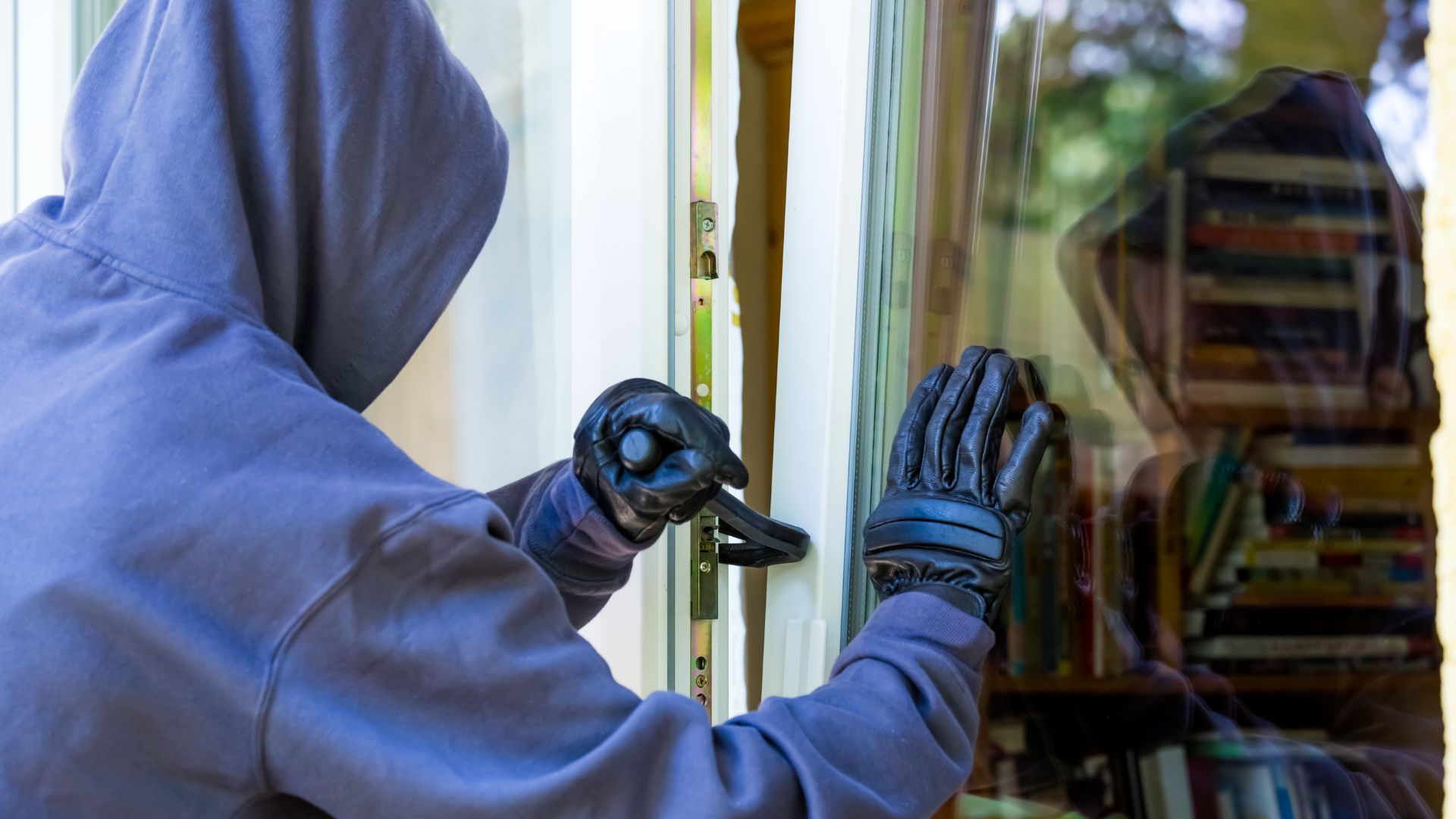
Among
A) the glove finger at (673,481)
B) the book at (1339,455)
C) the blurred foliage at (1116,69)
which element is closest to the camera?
the glove finger at (673,481)

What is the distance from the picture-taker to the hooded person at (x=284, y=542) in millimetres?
697

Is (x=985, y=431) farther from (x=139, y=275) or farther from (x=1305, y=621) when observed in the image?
(x=139, y=275)

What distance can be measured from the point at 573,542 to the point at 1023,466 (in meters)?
0.44

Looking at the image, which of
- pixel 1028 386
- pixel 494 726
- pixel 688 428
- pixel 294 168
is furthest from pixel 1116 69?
pixel 494 726

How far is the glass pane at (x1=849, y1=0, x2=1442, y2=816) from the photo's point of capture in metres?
1.14

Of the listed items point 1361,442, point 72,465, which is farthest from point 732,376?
point 72,465

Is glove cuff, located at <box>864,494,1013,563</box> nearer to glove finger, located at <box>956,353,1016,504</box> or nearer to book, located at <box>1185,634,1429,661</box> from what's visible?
glove finger, located at <box>956,353,1016,504</box>

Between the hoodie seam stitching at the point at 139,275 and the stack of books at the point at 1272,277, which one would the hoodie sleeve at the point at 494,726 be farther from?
the stack of books at the point at 1272,277

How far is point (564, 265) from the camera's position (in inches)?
50.2

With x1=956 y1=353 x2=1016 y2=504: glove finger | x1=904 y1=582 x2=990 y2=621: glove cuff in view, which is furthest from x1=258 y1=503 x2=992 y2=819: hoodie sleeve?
x1=956 y1=353 x2=1016 y2=504: glove finger

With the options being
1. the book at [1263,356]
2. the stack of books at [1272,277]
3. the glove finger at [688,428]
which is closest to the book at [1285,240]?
the stack of books at [1272,277]

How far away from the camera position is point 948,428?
100cm

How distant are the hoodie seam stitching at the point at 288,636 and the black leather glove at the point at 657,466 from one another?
27cm

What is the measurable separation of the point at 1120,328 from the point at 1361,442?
1.00 feet
